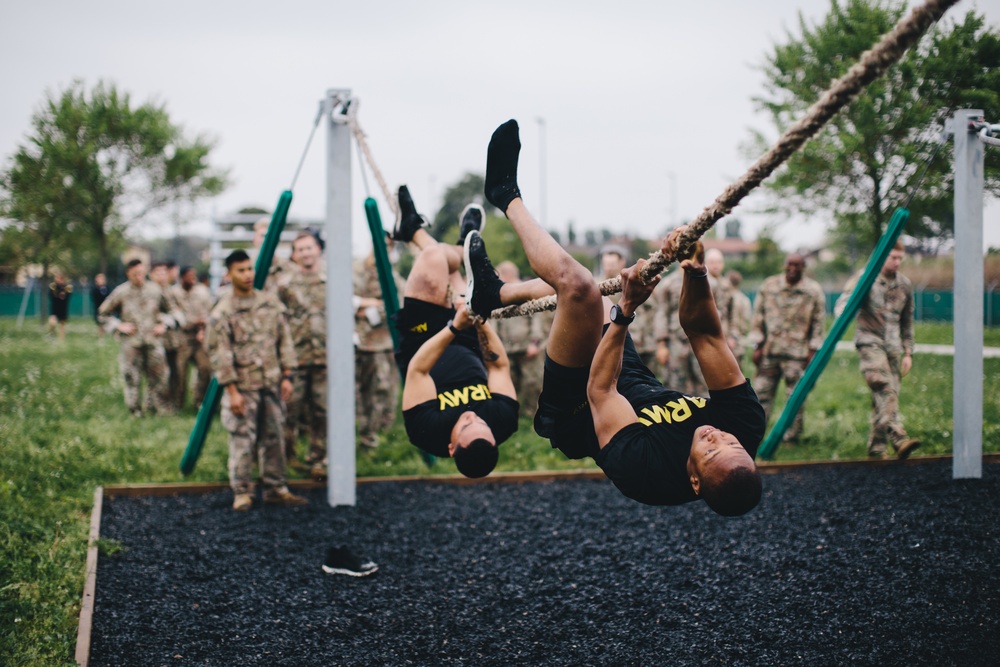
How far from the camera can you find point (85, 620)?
4633 mm

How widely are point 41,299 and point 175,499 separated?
35588mm

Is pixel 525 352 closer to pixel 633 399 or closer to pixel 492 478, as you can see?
pixel 492 478

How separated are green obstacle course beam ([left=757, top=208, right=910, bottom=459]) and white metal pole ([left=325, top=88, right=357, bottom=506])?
392cm

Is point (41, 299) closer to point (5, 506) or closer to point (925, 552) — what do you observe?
point (5, 506)

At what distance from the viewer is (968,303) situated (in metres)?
7.05

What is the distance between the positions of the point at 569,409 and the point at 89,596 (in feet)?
10.8

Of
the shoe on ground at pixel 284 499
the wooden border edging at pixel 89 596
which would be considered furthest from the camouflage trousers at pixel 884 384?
the wooden border edging at pixel 89 596

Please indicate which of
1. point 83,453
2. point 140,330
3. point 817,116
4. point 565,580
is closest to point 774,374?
point 565,580

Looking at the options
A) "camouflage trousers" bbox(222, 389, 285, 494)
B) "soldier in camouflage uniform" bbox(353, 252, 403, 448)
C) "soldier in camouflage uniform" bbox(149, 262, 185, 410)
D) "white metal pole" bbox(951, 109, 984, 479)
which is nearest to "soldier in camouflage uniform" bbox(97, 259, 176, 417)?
"soldier in camouflage uniform" bbox(149, 262, 185, 410)

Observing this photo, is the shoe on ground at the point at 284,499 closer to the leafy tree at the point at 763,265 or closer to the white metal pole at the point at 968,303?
the white metal pole at the point at 968,303

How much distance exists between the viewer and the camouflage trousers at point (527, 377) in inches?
425

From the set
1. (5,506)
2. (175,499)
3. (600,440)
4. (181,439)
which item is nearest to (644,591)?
(600,440)

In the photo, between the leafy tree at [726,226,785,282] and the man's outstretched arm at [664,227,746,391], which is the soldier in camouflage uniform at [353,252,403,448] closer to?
the man's outstretched arm at [664,227,746,391]

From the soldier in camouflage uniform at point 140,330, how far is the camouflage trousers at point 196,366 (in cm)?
64
